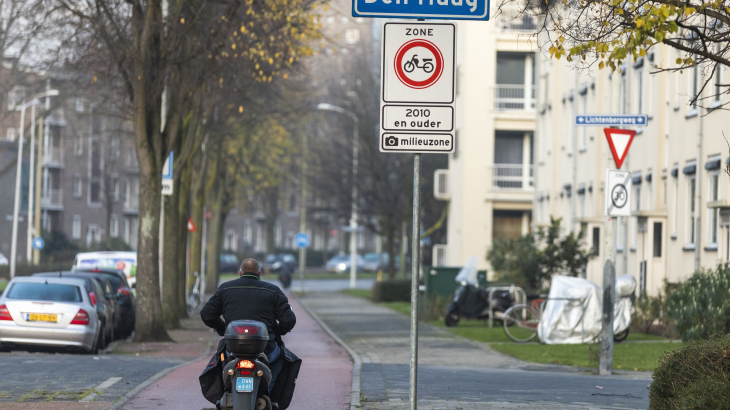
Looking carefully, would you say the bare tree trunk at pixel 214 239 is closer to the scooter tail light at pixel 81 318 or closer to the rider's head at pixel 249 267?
the scooter tail light at pixel 81 318

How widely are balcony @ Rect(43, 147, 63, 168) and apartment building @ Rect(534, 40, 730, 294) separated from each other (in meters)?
53.9

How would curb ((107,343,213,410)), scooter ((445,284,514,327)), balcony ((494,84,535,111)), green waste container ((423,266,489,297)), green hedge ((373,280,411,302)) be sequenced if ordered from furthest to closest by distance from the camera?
balcony ((494,84,535,111)) → green hedge ((373,280,411,302)) → green waste container ((423,266,489,297)) → scooter ((445,284,514,327)) → curb ((107,343,213,410))

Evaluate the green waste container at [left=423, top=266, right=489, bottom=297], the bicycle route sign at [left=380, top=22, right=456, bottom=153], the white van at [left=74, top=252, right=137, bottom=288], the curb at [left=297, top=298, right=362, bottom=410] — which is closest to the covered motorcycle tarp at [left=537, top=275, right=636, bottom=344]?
the curb at [left=297, top=298, right=362, bottom=410]

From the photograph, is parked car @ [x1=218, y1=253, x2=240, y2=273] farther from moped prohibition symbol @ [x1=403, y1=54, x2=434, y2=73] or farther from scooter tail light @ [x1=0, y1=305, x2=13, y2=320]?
moped prohibition symbol @ [x1=403, y1=54, x2=434, y2=73]

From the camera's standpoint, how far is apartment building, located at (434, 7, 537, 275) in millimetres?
46844

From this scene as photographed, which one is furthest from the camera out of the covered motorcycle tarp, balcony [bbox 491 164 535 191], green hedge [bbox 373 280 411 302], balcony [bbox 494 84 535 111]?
balcony [bbox 491 164 535 191]

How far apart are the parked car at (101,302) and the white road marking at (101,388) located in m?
5.98

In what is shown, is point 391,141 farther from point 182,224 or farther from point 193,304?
point 193,304

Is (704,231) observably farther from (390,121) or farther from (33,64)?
(33,64)

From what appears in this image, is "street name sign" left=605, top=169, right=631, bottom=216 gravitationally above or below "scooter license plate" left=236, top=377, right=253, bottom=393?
above

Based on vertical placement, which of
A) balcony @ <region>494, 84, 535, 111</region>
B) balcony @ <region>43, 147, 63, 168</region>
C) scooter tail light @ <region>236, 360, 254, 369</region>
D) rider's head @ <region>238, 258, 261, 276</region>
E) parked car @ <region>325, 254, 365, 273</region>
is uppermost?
balcony @ <region>494, 84, 535, 111</region>

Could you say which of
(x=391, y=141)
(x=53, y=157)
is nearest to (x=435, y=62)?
(x=391, y=141)

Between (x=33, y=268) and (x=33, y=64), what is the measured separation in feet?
42.9

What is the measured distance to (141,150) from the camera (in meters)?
19.8
